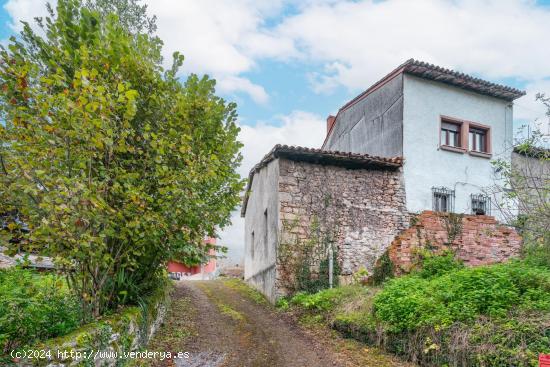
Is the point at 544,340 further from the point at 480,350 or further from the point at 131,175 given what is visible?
the point at 131,175

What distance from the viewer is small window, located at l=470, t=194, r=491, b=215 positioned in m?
13.1

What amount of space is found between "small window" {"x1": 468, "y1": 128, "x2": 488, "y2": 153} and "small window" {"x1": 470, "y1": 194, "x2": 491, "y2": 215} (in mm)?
1758

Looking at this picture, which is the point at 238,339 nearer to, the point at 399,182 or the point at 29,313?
the point at 29,313

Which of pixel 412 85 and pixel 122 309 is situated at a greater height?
pixel 412 85

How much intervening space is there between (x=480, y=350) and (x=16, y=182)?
20.0 ft

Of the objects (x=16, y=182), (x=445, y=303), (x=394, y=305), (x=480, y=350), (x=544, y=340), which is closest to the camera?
(x=16, y=182)

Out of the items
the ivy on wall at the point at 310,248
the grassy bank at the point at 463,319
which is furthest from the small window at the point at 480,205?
the grassy bank at the point at 463,319

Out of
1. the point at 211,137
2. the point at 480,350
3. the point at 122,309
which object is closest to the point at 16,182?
the point at 122,309

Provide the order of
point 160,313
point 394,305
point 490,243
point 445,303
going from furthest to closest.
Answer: point 490,243 → point 160,313 → point 394,305 → point 445,303

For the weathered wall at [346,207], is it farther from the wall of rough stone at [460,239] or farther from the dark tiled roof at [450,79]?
the dark tiled roof at [450,79]

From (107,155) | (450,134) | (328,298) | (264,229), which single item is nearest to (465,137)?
(450,134)

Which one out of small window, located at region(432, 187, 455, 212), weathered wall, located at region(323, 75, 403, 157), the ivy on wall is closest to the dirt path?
the ivy on wall

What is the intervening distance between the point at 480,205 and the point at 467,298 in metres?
8.32

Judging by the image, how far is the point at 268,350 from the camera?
22.7ft
